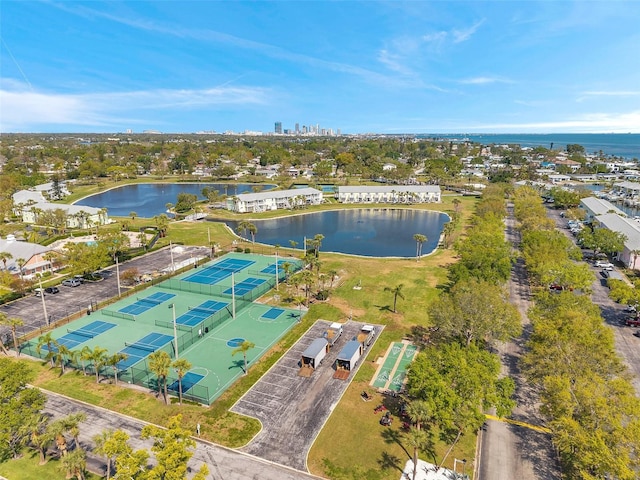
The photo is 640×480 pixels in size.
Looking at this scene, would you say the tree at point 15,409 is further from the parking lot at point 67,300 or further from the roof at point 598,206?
the roof at point 598,206

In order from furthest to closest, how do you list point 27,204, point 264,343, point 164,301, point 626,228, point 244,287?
point 27,204, point 626,228, point 244,287, point 164,301, point 264,343

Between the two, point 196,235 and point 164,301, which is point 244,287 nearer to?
point 164,301

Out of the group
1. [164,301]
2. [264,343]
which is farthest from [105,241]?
[264,343]

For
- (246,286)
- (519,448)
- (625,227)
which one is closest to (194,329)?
(246,286)

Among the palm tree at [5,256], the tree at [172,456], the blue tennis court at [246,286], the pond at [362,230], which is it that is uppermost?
the tree at [172,456]

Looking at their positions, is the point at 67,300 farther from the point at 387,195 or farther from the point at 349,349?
the point at 387,195

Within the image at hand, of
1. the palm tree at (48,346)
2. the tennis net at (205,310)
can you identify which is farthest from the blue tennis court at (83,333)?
the tennis net at (205,310)

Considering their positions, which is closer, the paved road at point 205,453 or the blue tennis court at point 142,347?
the paved road at point 205,453
